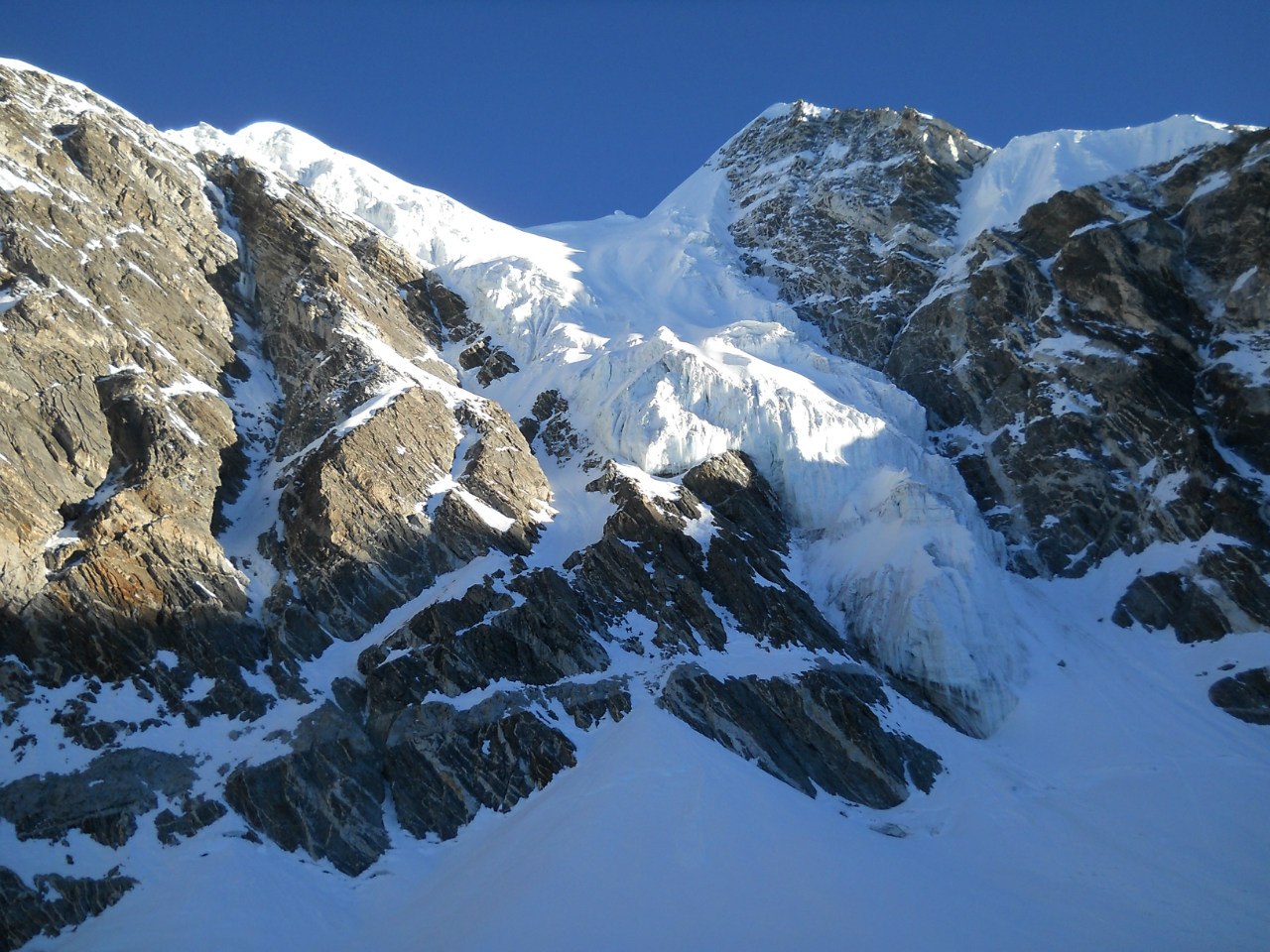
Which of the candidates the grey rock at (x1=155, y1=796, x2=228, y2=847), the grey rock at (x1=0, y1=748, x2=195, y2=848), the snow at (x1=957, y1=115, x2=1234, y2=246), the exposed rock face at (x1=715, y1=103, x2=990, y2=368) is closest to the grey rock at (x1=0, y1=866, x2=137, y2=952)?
the grey rock at (x1=0, y1=748, x2=195, y2=848)

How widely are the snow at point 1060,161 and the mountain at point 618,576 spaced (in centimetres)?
64

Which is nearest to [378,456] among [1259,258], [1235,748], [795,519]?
[795,519]

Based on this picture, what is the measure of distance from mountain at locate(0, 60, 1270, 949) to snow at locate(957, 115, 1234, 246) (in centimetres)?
64

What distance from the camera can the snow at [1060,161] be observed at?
90.1 meters

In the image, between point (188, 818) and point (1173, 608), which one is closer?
point (188, 818)

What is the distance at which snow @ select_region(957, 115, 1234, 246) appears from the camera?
296 ft

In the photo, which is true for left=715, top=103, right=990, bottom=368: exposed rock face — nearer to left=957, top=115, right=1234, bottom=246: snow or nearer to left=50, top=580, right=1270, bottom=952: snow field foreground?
left=957, top=115, right=1234, bottom=246: snow

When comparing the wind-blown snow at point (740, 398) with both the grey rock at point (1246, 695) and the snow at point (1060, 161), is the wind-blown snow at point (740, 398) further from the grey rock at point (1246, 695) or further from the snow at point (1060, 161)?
the snow at point (1060, 161)

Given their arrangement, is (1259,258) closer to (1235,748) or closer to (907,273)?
(907,273)

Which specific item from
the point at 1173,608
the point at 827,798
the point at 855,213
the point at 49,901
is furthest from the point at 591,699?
the point at 855,213

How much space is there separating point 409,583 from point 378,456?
9077 mm

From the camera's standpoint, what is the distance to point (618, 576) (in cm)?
6025

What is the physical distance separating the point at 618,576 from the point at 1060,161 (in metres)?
66.9

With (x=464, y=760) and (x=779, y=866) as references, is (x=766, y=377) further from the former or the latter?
(x=779, y=866)
